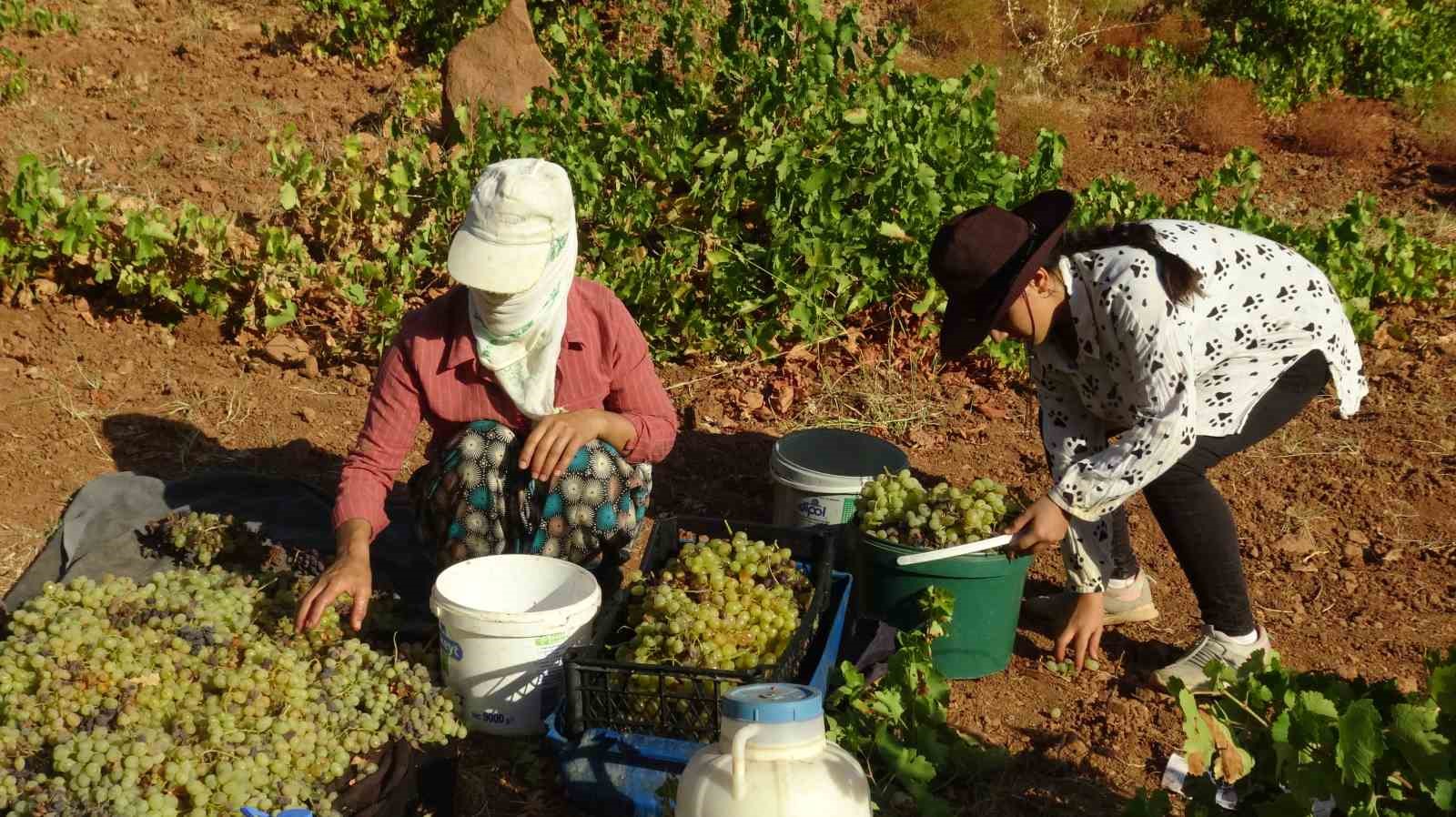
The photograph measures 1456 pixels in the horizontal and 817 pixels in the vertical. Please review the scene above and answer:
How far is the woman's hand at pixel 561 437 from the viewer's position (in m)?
3.06

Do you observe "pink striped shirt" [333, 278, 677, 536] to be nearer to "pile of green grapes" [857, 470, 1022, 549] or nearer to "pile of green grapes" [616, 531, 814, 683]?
"pile of green grapes" [616, 531, 814, 683]

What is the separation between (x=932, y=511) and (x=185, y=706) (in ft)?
5.92

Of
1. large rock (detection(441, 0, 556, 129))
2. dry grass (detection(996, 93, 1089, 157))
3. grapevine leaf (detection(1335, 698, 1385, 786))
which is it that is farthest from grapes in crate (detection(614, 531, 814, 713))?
dry grass (detection(996, 93, 1089, 157))

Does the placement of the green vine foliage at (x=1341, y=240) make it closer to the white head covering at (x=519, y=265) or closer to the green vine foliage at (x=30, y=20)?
the white head covering at (x=519, y=265)

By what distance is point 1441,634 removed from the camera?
3.69 metres

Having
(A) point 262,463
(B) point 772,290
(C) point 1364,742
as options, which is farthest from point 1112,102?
(C) point 1364,742

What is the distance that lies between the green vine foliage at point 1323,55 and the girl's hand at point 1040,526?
7056mm

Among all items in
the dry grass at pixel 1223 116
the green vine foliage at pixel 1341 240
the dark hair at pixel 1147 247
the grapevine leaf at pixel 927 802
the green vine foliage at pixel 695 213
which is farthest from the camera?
the dry grass at pixel 1223 116

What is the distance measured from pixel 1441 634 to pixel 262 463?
12.5 ft

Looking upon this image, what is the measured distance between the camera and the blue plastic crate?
8.80 feet

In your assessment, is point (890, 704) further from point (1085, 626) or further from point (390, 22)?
point (390, 22)

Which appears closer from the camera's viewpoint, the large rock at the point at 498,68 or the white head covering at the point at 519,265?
the white head covering at the point at 519,265

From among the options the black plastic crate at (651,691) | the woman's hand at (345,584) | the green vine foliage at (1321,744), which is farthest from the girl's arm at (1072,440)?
the woman's hand at (345,584)

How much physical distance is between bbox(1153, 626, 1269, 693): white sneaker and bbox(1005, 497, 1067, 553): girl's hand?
70cm
